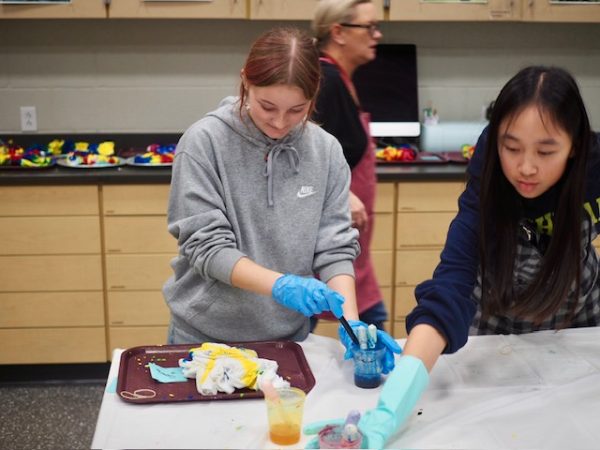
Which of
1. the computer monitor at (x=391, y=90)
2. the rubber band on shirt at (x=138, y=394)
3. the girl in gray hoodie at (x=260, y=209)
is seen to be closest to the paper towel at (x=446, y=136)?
the computer monitor at (x=391, y=90)

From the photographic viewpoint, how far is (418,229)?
3.31 metres

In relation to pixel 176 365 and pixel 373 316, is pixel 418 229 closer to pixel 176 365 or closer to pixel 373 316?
pixel 373 316

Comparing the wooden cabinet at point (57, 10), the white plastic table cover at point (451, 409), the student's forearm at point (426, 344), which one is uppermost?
the wooden cabinet at point (57, 10)

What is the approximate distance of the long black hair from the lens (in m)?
1.45

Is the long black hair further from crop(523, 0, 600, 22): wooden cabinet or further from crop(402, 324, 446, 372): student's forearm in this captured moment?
crop(523, 0, 600, 22): wooden cabinet

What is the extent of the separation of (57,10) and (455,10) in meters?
1.71

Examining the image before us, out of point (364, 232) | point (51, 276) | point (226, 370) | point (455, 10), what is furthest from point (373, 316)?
point (455, 10)

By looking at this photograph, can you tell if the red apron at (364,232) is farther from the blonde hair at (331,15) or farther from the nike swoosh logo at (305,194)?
the nike swoosh logo at (305,194)

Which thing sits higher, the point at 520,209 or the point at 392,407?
the point at 520,209

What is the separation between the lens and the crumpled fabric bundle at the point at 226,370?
143 cm

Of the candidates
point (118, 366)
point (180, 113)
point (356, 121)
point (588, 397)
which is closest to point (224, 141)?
point (118, 366)

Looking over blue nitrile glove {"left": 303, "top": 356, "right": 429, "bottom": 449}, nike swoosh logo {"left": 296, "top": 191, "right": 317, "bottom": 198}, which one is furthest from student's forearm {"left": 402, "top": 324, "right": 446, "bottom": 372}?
nike swoosh logo {"left": 296, "top": 191, "right": 317, "bottom": 198}

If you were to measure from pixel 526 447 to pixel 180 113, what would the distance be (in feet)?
8.92

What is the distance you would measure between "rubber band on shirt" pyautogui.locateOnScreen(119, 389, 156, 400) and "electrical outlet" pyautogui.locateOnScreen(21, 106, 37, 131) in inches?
98.2
